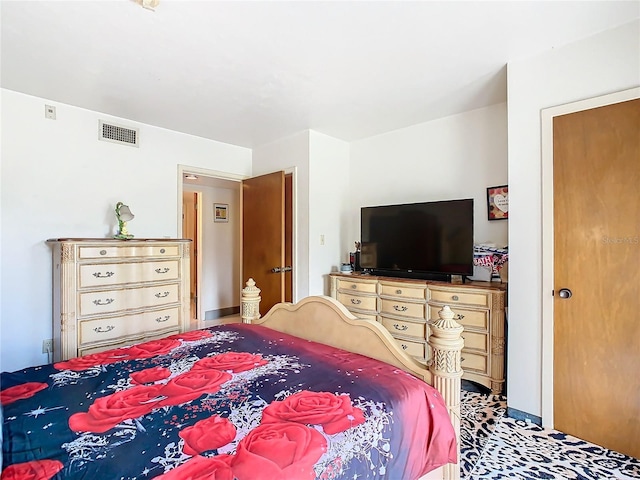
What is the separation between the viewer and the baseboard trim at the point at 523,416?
214cm

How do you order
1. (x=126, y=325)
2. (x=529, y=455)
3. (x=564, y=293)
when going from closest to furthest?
(x=529, y=455) → (x=564, y=293) → (x=126, y=325)

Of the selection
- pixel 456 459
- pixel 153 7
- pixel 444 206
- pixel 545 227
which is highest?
pixel 153 7

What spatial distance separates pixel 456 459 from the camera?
50.5 inches

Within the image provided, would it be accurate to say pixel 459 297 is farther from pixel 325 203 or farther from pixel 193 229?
pixel 193 229

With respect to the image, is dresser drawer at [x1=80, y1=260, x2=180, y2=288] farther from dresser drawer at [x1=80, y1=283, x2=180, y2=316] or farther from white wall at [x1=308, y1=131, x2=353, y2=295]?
white wall at [x1=308, y1=131, x2=353, y2=295]

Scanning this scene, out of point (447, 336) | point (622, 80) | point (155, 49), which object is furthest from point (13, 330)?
point (622, 80)

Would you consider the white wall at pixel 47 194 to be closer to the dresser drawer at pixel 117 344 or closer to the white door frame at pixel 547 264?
the dresser drawer at pixel 117 344

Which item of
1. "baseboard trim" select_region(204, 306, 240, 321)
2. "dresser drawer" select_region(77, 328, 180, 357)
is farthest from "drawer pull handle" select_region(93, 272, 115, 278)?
"baseboard trim" select_region(204, 306, 240, 321)

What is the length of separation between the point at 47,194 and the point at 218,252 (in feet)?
8.88

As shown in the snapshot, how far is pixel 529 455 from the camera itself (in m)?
1.85

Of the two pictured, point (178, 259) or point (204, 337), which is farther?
point (178, 259)

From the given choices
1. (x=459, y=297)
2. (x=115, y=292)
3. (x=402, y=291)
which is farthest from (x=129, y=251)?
(x=459, y=297)

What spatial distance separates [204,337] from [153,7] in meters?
1.79

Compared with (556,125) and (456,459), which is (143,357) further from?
(556,125)
